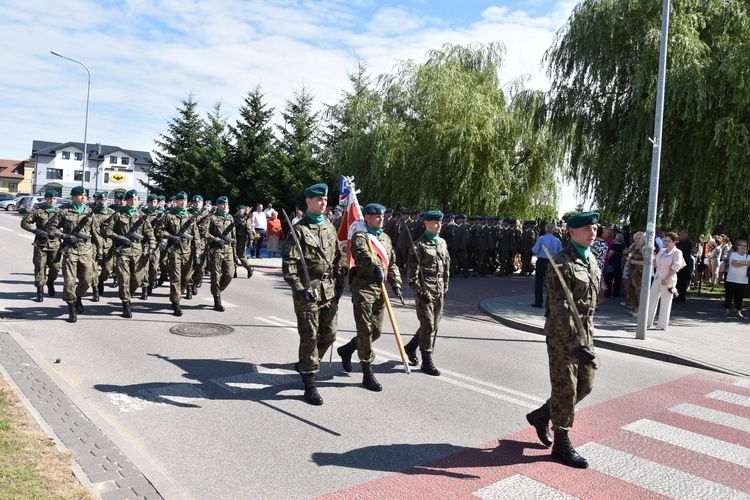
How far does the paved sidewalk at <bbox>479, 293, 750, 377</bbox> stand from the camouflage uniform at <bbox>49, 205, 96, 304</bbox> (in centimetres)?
745

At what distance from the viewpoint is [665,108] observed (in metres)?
14.5

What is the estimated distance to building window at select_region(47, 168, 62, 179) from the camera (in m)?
86.4

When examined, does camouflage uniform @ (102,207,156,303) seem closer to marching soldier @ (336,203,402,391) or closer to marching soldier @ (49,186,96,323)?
marching soldier @ (49,186,96,323)

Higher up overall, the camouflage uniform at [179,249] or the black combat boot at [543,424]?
the camouflage uniform at [179,249]

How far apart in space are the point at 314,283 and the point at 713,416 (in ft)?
14.1

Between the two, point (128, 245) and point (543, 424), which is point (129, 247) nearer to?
→ point (128, 245)

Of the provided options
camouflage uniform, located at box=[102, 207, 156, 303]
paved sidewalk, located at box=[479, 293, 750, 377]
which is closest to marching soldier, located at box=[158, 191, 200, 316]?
camouflage uniform, located at box=[102, 207, 156, 303]

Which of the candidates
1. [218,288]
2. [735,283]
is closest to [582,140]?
[735,283]

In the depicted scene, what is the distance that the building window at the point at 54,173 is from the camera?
86375 mm

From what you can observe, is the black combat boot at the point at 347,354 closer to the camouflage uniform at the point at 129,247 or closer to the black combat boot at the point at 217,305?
the black combat boot at the point at 217,305

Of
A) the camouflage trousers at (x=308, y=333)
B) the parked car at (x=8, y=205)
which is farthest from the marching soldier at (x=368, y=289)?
the parked car at (x=8, y=205)

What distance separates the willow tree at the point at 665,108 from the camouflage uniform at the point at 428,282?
9640mm

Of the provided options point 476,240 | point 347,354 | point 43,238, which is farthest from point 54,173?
point 347,354

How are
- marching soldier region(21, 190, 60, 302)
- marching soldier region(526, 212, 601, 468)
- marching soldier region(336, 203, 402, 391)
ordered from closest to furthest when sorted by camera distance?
marching soldier region(526, 212, 601, 468), marching soldier region(336, 203, 402, 391), marching soldier region(21, 190, 60, 302)
